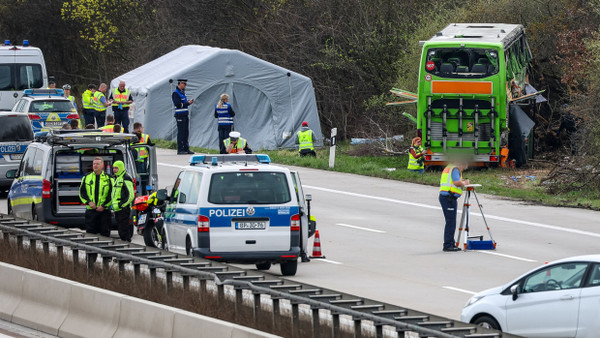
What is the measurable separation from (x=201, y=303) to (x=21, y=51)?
29299 mm

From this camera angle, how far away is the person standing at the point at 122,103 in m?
36.3

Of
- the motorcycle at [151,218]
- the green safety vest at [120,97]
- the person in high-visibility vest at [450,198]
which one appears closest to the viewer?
the motorcycle at [151,218]

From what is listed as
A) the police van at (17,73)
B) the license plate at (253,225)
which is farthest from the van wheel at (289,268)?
the police van at (17,73)

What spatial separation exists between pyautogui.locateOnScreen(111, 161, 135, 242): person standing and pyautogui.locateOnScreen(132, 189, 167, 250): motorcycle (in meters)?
0.53

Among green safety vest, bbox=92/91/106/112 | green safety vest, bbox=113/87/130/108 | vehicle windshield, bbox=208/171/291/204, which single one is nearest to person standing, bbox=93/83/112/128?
green safety vest, bbox=92/91/106/112

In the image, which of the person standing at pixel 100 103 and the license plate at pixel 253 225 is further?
the person standing at pixel 100 103

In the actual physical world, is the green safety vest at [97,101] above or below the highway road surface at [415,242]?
above

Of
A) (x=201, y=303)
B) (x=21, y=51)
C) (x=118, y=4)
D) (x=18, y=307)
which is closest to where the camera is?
(x=201, y=303)

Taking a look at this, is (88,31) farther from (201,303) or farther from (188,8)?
(201,303)

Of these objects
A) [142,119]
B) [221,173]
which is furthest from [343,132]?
[221,173]

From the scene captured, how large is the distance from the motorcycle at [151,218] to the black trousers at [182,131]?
13752 millimetres

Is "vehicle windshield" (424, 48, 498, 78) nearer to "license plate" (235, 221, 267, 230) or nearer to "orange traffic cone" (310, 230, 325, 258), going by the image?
"orange traffic cone" (310, 230, 325, 258)

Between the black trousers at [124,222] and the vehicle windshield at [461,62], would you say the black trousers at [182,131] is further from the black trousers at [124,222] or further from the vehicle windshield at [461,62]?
the black trousers at [124,222]

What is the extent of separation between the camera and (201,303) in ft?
38.2
